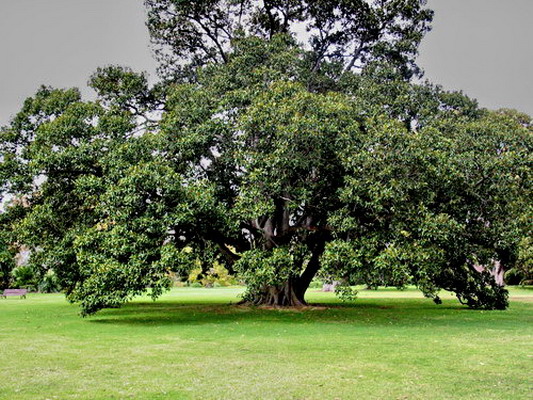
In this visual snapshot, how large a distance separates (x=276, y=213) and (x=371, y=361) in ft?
48.6

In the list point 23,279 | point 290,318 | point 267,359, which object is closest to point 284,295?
point 290,318

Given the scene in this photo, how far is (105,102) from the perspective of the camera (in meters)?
28.8

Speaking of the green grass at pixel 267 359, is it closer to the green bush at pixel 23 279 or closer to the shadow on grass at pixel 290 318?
the shadow on grass at pixel 290 318

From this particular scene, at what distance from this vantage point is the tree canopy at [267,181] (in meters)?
20.1

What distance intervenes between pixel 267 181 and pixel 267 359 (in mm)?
10348

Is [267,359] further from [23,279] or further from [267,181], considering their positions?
[23,279]

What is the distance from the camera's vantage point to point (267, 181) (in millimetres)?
21375

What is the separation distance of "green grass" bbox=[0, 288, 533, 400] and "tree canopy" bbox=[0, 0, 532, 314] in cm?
218

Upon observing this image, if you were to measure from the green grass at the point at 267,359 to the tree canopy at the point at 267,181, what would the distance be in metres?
2.18

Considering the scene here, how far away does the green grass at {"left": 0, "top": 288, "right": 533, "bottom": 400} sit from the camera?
889cm

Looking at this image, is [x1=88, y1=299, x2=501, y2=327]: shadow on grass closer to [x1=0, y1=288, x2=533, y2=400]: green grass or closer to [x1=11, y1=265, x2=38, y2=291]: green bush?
[x1=0, y1=288, x2=533, y2=400]: green grass

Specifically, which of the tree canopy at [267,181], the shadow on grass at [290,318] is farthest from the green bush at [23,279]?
the shadow on grass at [290,318]

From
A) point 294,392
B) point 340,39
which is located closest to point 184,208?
point 294,392

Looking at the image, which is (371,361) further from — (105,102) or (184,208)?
(105,102)
